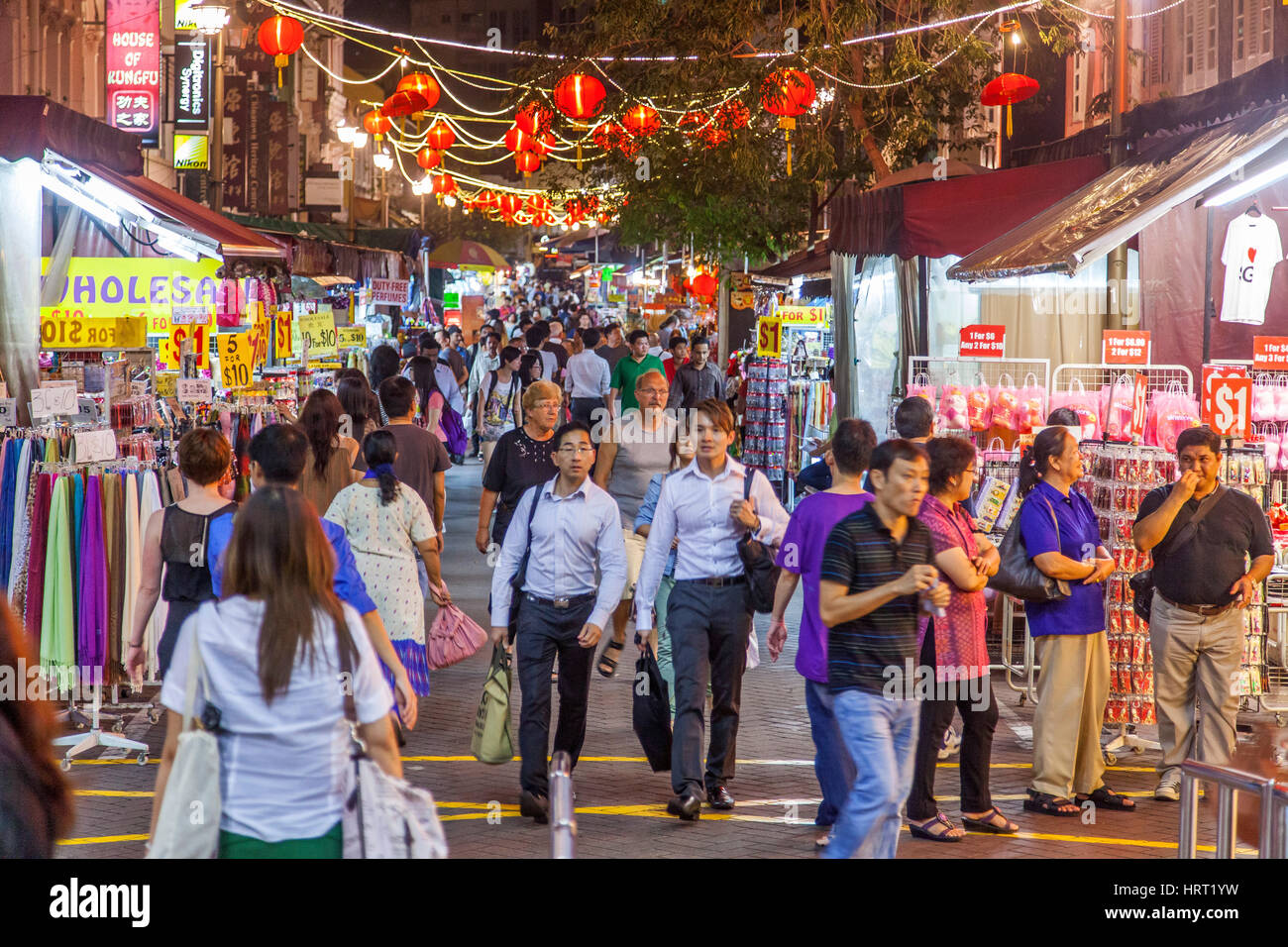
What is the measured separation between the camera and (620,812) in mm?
7586

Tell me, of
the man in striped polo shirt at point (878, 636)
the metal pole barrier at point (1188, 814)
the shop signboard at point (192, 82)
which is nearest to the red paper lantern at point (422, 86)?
the shop signboard at point (192, 82)

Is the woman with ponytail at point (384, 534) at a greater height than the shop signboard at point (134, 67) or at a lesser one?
lesser

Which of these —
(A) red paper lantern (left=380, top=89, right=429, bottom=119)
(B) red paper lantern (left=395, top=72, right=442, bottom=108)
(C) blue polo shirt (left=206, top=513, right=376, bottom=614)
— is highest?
(B) red paper lantern (left=395, top=72, right=442, bottom=108)

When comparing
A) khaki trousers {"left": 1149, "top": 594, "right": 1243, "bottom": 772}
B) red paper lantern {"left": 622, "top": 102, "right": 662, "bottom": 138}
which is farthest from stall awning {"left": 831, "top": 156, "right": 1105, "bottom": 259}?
khaki trousers {"left": 1149, "top": 594, "right": 1243, "bottom": 772}

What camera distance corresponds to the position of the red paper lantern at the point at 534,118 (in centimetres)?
1902

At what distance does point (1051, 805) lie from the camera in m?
7.66

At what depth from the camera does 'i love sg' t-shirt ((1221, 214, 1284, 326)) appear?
11.5 metres

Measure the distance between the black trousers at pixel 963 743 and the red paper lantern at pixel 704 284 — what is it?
27098mm

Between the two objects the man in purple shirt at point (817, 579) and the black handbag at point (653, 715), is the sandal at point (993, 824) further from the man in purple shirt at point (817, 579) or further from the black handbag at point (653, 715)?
the black handbag at point (653, 715)

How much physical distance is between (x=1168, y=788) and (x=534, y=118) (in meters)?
13.9

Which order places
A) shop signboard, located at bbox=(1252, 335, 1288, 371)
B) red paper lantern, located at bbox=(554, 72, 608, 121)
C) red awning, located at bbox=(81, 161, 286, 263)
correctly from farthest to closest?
red paper lantern, located at bbox=(554, 72, 608, 121) → red awning, located at bbox=(81, 161, 286, 263) → shop signboard, located at bbox=(1252, 335, 1288, 371)

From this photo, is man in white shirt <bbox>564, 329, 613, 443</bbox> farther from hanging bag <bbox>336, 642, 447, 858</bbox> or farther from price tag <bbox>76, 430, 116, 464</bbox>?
hanging bag <bbox>336, 642, 447, 858</bbox>

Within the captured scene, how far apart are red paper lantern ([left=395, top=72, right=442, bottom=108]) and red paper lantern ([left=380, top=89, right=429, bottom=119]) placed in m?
0.04

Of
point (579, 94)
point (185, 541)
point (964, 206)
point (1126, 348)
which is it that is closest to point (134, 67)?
point (579, 94)
